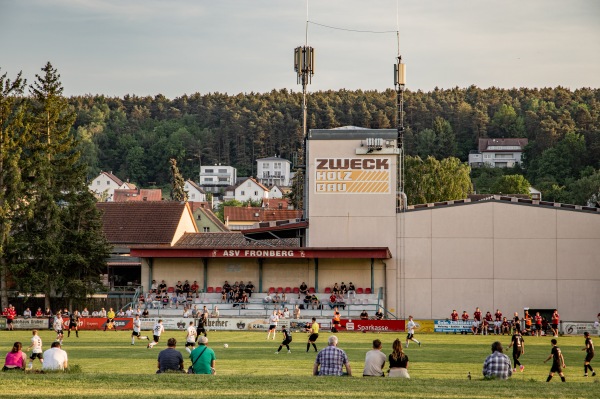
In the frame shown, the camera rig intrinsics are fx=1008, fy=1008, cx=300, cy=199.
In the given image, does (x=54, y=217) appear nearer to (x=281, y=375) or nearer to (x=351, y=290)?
→ (x=351, y=290)

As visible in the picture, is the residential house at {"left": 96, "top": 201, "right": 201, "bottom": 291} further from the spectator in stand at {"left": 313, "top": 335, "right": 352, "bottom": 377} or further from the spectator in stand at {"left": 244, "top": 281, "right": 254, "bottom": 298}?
the spectator in stand at {"left": 313, "top": 335, "right": 352, "bottom": 377}

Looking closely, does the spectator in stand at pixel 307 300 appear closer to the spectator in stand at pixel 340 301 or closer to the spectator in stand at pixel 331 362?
the spectator in stand at pixel 340 301

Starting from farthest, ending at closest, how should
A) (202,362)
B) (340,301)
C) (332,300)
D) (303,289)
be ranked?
(303,289), (340,301), (332,300), (202,362)

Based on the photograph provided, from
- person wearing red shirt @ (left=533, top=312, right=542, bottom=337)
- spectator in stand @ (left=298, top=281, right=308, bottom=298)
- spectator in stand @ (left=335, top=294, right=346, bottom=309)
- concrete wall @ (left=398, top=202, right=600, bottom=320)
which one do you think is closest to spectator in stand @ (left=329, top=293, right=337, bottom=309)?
spectator in stand @ (left=335, top=294, right=346, bottom=309)

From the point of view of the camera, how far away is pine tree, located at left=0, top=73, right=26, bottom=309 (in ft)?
231

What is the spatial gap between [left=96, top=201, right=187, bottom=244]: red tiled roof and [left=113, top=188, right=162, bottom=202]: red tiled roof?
8248 centimetres

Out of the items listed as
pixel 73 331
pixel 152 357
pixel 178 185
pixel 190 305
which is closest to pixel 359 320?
pixel 190 305

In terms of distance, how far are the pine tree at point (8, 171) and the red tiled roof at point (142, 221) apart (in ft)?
42.8

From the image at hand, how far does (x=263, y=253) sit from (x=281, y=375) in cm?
3948

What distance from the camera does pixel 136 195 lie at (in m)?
185

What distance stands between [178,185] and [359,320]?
103785 mm

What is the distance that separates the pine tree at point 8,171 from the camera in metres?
70.5

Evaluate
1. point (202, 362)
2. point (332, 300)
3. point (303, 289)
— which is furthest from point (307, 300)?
point (202, 362)

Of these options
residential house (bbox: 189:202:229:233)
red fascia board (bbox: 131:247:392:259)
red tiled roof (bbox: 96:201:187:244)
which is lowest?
red fascia board (bbox: 131:247:392:259)
